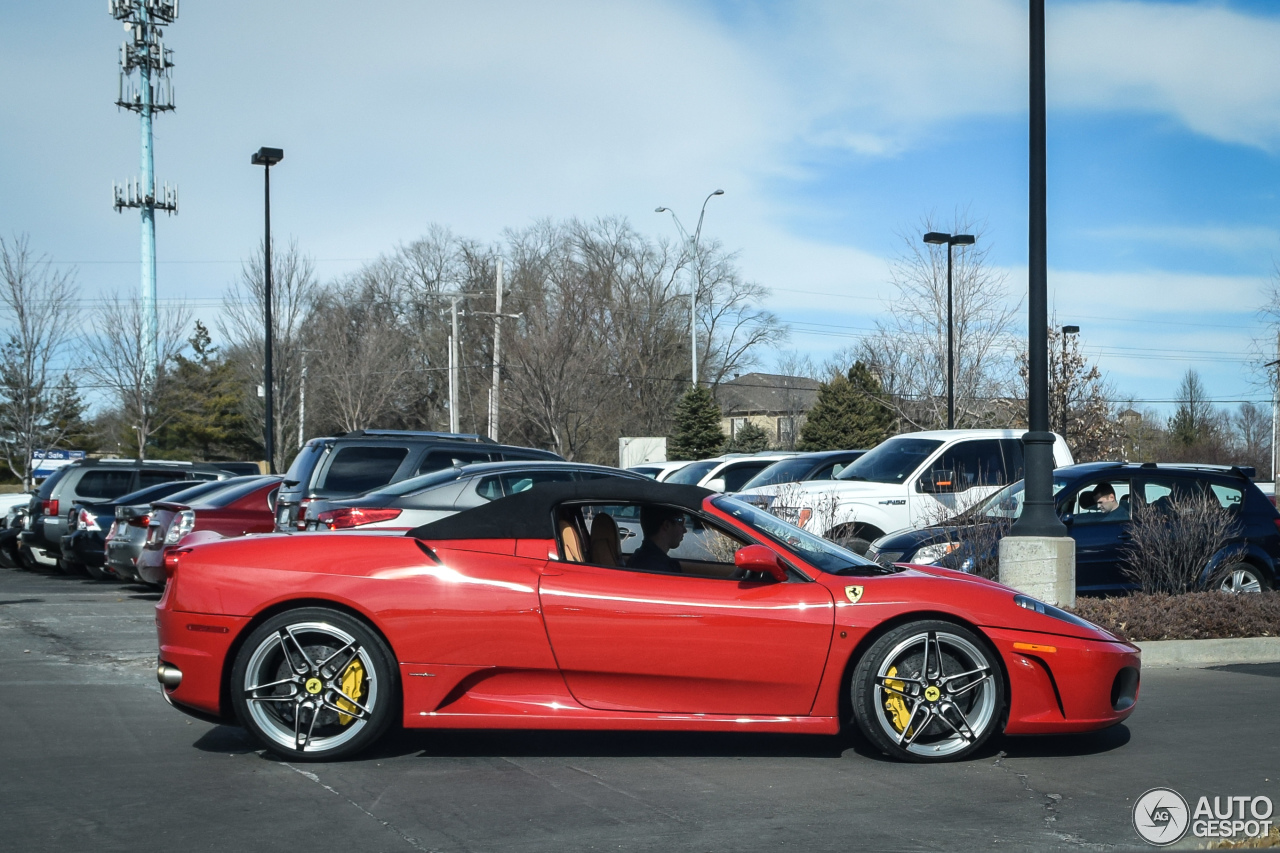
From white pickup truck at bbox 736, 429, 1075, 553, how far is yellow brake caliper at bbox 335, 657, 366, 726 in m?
6.86

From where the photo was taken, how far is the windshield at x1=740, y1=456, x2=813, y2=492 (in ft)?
51.6

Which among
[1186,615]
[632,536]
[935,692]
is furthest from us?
[1186,615]

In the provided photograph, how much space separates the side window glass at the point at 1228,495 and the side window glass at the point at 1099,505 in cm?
91

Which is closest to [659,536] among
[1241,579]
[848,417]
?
[1241,579]

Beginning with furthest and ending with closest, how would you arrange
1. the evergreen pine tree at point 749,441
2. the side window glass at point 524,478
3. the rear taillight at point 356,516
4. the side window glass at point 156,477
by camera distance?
the evergreen pine tree at point 749,441 → the side window glass at point 156,477 → the side window glass at point 524,478 → the rear taillight at point 356,516

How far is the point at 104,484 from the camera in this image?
59.9 feet

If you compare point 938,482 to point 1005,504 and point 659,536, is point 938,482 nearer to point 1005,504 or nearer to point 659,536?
point 1005,504

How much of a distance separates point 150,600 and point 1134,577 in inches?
432

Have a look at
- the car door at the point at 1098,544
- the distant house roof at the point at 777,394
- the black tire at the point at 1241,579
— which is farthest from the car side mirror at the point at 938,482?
the distant house roof at the point at 777,394

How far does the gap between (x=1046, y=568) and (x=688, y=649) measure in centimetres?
499

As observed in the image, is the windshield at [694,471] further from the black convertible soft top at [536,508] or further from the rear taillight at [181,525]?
the black convertible soft top at [536,508]

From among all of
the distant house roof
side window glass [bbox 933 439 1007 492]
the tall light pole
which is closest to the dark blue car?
the tall light pole

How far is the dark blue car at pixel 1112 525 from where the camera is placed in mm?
10789

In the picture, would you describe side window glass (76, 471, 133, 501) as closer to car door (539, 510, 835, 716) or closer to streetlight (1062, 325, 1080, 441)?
car door (539, 510, 835, 716)
